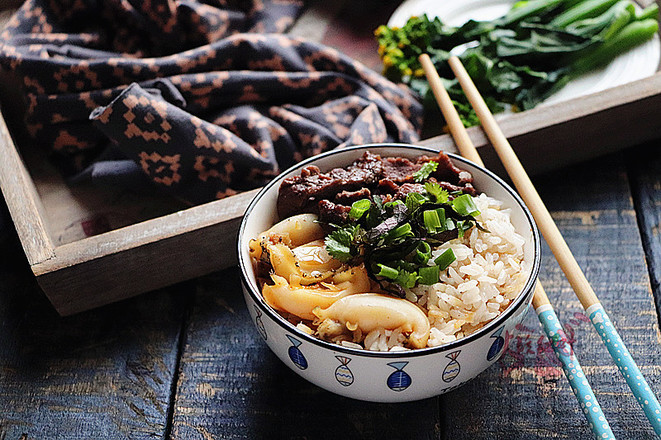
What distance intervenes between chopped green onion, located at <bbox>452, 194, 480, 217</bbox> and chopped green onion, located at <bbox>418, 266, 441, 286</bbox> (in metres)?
0.14

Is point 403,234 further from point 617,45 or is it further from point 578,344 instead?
point 617,45

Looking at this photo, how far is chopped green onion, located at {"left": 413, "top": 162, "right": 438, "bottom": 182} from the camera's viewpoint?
151cm

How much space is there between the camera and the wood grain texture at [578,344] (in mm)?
1497

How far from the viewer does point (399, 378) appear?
1.30 metres

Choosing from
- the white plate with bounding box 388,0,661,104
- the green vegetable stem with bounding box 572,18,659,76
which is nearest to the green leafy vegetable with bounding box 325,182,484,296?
Answer: the white plate with bounding box 388,0,661,104

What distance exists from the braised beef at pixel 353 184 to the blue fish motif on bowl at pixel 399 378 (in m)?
0.32

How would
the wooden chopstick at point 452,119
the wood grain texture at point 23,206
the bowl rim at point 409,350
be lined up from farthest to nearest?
the wooden chopstick at point 452,119 < the wood grain texture at point 23,206 < the bowl rim at point 409,350

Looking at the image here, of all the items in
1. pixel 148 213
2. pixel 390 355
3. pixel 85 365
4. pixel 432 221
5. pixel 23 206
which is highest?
pixel 432 221

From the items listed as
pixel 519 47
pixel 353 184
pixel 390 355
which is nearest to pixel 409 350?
pixel 390 355

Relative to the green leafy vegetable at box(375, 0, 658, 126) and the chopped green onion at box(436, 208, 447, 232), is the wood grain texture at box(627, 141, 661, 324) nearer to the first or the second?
the green leafy vegetable at box(375, 0, 658, 126)

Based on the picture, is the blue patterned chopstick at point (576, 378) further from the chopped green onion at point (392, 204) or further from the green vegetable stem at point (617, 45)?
the green vegetable stem at point (617, 45)

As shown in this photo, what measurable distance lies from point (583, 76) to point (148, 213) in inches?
54.5

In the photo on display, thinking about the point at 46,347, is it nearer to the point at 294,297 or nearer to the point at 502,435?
the point at 294,297

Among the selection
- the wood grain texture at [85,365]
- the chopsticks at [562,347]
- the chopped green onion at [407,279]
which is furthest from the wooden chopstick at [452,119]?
the wood grain texture at [85,365]
